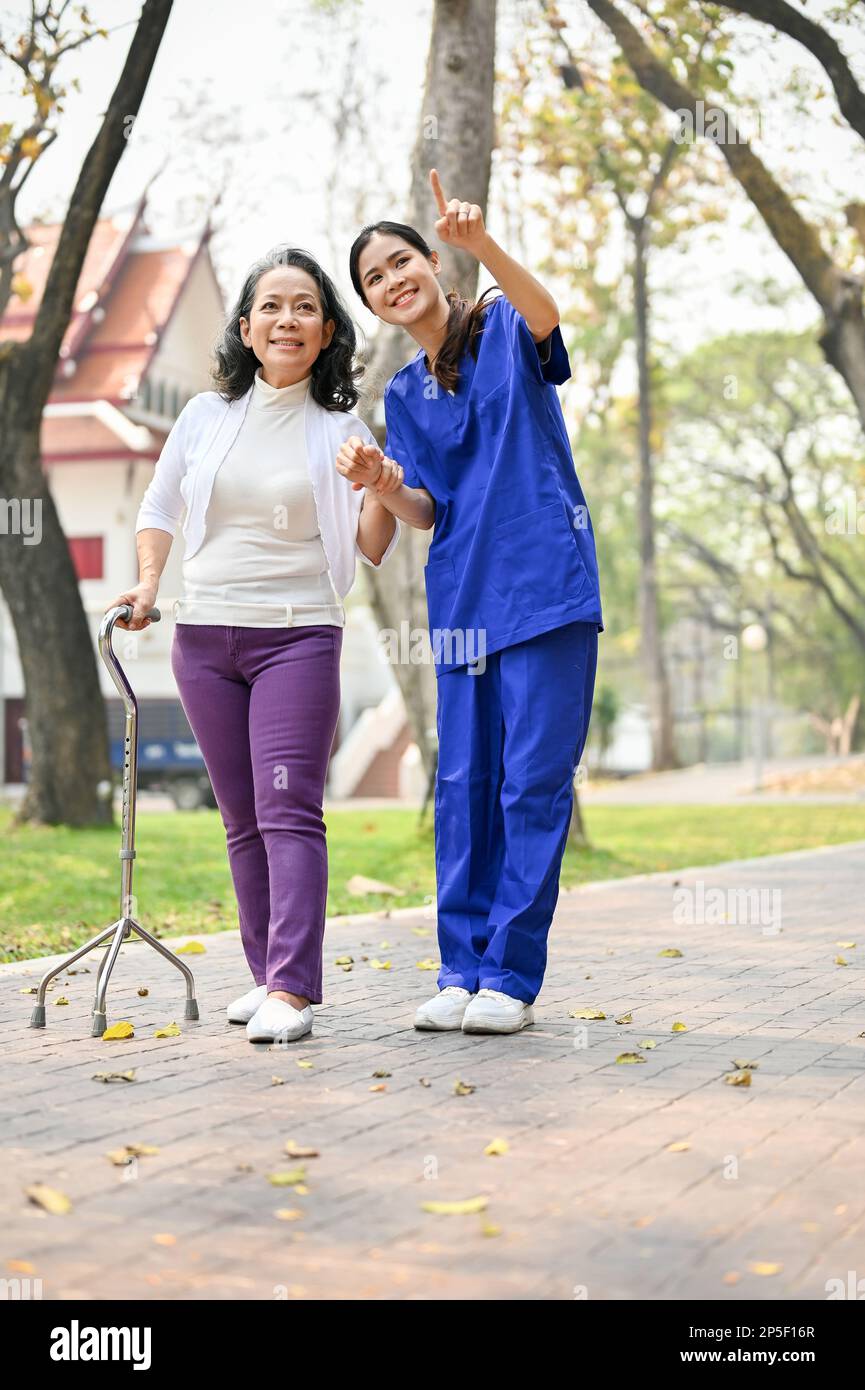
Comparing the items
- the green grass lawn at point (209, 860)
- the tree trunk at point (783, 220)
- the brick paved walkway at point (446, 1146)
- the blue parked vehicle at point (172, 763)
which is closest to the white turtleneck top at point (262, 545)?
the brick paved walkway at point (446, 1146)

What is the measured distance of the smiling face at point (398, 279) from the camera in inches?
190

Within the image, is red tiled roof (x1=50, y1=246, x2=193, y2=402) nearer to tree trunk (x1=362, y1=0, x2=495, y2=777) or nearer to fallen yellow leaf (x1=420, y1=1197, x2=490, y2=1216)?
tree trunk (x1=362, y1=0, x2=495, y2=777)

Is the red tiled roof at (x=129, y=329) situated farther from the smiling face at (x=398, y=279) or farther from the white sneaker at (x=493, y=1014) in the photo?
the white sneaker at (x=493, y=1014)

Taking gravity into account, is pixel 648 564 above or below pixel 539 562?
above

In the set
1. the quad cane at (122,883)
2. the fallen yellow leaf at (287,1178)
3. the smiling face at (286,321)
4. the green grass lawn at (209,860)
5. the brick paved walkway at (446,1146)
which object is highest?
the smiling face at (286,321)

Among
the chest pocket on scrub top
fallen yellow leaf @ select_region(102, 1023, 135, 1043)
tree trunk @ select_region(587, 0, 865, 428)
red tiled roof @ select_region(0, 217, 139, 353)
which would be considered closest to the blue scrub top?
the chest pocket on scrub top

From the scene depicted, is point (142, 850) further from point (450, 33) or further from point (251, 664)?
point (251, 664)

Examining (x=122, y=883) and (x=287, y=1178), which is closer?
(x=287, y=1178)

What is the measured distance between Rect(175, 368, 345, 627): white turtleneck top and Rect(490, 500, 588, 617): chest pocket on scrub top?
1.74ft

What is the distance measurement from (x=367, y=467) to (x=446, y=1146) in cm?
191

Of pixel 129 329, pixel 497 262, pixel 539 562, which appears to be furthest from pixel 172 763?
pixel 497 262

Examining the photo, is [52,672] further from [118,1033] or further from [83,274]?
[83,274]

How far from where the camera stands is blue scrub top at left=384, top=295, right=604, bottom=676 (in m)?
4.78

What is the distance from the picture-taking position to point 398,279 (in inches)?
189
